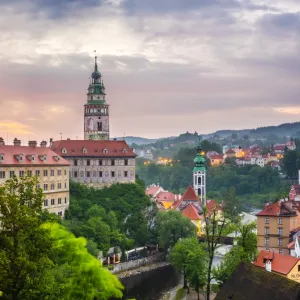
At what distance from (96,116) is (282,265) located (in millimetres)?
55552

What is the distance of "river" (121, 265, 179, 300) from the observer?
6056 cm

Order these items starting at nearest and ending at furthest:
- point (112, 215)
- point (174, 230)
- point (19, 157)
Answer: point (19, 157), point (112, 215), point (174, 230)

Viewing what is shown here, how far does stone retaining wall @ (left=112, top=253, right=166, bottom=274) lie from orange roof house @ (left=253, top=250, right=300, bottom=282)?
27.7 metres

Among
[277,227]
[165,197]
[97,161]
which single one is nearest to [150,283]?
[277,227]

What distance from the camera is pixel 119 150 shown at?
88.4 meters

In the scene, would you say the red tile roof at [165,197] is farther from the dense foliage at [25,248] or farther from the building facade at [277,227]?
the dense foliage at [25,248]

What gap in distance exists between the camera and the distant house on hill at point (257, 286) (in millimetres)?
36062

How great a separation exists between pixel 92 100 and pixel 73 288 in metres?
70.8

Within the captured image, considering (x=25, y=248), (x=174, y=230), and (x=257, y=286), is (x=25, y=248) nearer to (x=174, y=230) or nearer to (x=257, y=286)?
(x=257, y=286)

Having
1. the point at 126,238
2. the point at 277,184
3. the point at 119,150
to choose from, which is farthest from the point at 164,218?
the point at 277,184

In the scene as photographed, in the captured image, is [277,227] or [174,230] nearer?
[277,227]

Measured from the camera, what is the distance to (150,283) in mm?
66312

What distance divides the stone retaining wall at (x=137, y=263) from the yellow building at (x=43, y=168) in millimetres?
9046

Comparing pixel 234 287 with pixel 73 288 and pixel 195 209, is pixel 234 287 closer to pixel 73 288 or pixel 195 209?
pixel 73 288
